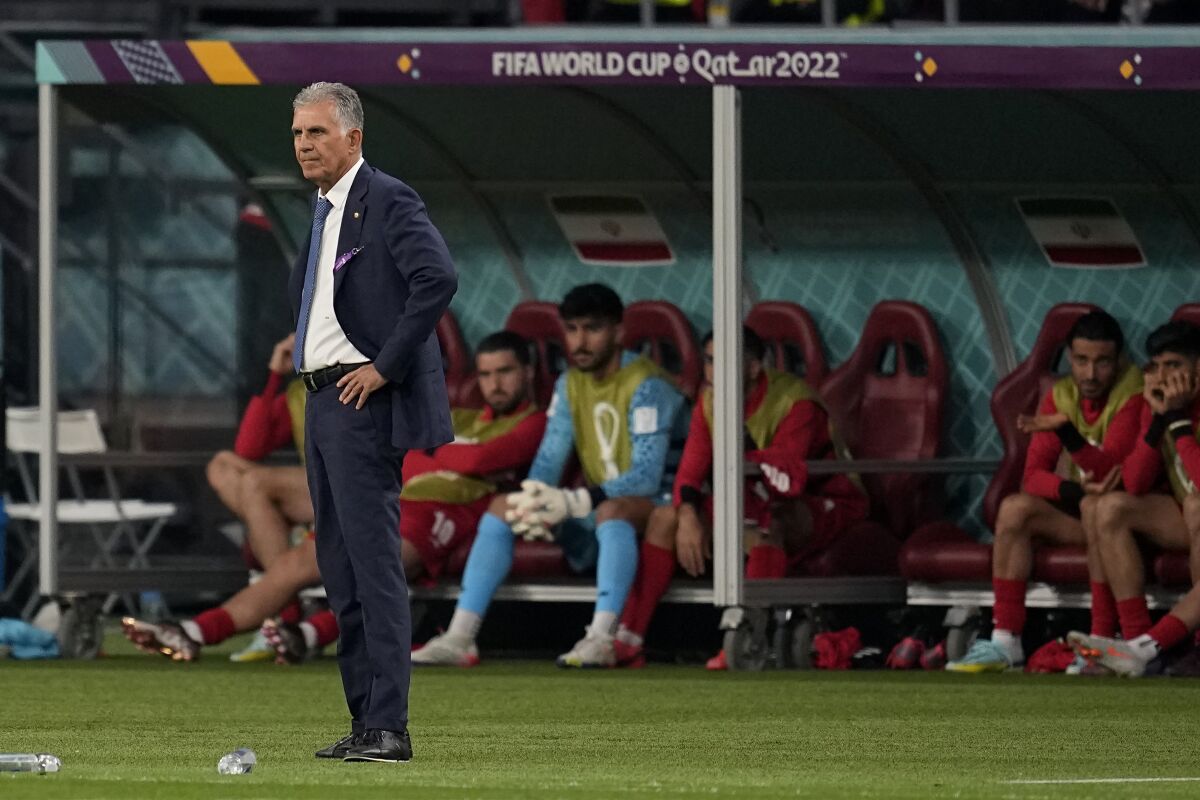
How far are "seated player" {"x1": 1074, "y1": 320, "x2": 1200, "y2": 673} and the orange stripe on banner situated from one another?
12.1 ft

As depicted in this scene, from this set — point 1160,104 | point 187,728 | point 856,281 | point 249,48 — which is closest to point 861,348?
point 856,281

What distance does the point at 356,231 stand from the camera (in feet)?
27.3

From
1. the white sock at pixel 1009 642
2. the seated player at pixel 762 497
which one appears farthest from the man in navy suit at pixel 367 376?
the white sock at pixel 1009 642

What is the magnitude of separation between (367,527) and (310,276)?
673 millimetres

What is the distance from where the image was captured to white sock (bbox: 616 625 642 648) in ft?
42.2

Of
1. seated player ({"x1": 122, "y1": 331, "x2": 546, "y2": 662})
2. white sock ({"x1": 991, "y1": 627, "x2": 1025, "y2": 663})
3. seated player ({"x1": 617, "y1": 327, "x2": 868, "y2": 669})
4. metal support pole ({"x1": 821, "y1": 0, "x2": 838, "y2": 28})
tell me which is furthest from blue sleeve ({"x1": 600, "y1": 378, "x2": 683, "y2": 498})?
metal support pole ({"x1": 821, "y1": 0, "x2": 838, "y2": 28})

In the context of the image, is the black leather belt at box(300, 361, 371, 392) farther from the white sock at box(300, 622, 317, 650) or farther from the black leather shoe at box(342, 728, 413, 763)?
the white sock at box(300, 622, 317, 650)

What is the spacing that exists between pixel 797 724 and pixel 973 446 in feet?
12.9

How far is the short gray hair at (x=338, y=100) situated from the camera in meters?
8.23

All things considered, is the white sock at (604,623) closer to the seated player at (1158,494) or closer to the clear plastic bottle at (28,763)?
the seated player at (1158,494)

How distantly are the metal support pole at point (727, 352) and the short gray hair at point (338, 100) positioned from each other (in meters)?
4.44

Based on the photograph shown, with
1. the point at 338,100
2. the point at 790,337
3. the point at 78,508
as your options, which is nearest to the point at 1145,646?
the point at 790,337

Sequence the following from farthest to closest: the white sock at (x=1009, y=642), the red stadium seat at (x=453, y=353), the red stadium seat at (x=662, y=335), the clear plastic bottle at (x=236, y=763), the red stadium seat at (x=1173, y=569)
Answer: the red stadium seat at (x=453, y=353), the red stadium seat at (x=662, y=335), the white sock at (x=1009, y=642), the red stadium seat at (x=1173, y=569), the clear plastic bottle at (x=236, y=763)

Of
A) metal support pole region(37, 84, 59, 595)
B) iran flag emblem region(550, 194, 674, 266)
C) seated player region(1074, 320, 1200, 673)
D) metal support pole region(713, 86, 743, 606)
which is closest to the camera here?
seated player region(1074, 320, 1200, 673)
